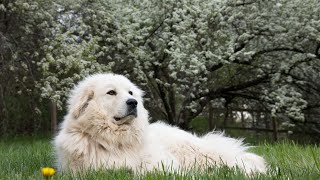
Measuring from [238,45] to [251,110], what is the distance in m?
3.85

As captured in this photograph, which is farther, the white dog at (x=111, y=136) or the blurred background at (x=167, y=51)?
the blurred background at (x=167, y=51)

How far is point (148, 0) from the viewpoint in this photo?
10492mm

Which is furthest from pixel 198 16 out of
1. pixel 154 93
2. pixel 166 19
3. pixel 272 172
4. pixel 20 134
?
pixel 272 172

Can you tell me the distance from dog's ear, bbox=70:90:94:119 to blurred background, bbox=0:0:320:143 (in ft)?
11.5

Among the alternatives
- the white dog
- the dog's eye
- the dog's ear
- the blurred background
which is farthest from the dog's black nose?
the blurred background

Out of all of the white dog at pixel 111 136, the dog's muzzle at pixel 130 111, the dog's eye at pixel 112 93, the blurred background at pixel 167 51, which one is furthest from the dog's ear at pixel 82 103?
the blurred background at pixel 167 51

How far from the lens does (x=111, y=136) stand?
4.49 m

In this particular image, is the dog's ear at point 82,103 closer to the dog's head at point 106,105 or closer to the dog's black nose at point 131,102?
the dog's head at point 106,105

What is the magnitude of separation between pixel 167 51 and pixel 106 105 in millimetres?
5171

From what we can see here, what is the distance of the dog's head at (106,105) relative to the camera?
4.54 m

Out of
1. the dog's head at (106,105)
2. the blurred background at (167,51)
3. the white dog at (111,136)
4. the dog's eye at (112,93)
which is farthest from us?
the blurred background at (167,51)

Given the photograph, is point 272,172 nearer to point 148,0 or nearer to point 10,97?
point 148,0

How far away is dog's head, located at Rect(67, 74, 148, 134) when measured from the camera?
4.54 metres

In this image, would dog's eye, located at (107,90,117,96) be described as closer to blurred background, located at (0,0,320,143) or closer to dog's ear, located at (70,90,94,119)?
dog's ear, located at (70,90,94,119)
